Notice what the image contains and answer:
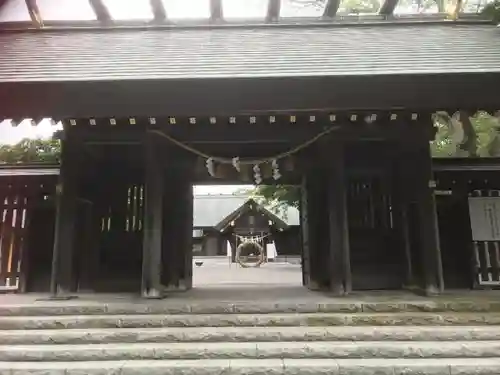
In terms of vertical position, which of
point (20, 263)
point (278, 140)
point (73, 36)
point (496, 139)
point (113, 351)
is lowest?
point (113, 351)

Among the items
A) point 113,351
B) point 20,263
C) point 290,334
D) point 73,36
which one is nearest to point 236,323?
point 290,334

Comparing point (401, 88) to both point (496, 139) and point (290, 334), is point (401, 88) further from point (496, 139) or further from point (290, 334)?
point (496, 139)

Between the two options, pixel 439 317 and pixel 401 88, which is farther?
pixel 401 88

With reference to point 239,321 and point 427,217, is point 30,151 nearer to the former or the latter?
point 239,321

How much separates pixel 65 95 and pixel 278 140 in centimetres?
314

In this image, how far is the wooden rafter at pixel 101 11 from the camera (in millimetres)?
7885

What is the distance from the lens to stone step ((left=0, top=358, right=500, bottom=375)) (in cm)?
399

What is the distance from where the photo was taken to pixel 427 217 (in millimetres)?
6188

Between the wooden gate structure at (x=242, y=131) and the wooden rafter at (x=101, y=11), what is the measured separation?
162 millimetres

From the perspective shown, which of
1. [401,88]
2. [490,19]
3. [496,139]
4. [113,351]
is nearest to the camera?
[113,351]

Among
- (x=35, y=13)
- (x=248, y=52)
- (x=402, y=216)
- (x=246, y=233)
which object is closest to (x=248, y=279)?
(x=402, y=216)

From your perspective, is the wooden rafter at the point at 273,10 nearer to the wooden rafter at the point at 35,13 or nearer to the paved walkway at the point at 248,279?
the wooden rafter at the point at 35,13

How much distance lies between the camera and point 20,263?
7.29 m

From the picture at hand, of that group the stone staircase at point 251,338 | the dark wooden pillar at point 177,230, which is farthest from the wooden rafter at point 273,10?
the stone staircase at point 251,338
